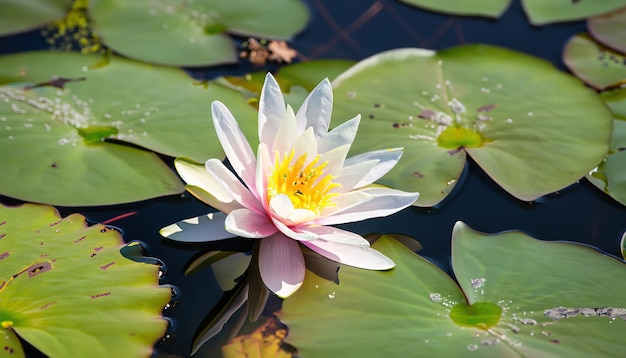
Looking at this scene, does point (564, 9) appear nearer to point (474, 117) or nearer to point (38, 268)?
point (474, 117)

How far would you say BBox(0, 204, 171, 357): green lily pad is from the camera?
6.27 feet

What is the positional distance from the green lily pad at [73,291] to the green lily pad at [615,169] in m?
1.83

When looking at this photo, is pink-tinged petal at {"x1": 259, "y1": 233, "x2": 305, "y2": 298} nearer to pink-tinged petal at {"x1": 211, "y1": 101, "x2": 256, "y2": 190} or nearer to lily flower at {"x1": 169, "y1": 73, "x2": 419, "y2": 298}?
lily flower at {"x1": 169, "y1": 73, "x2": 419, "y2": 298}

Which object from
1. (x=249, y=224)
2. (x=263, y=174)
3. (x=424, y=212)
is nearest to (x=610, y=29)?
(x=424, y=212)

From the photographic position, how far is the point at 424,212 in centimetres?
258

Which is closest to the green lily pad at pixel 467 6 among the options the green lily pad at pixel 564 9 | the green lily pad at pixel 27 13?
the green lily pad at pixel 564 9

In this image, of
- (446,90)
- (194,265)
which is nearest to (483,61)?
(446,90)

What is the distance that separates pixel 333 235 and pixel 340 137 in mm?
374

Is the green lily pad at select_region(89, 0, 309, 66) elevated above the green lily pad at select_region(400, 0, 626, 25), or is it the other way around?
the green lily pad at select_region(400, 0, 626, 25)

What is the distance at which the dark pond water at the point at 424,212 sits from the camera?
88.7 inches

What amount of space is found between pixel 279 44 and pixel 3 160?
1.58 meters

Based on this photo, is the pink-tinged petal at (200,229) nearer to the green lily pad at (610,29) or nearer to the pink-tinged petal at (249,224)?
the pink-tinged petal at (249,224)

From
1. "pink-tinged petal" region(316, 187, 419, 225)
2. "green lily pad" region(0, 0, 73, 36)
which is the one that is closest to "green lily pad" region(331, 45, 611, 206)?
"pink-tinged petal" region(316, 187, 419, 225)

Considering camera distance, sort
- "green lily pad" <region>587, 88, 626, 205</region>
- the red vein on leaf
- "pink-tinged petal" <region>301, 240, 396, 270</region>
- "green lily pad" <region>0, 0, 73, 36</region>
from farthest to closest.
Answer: "green lily pad" <region>0, 0, 73, 36</region>
"green lily pad" <region>587, 88, 626, 205</region>
the red vein on leaf
"pink-tinged petal" <region>301, 240, 396, 270</region>
